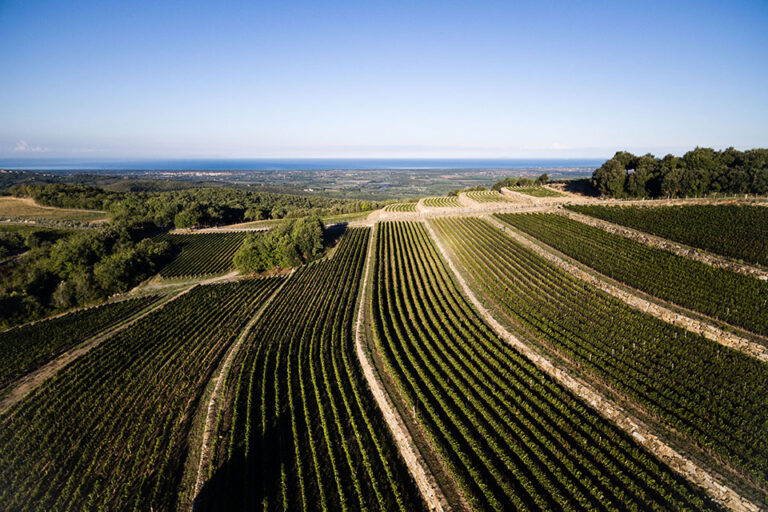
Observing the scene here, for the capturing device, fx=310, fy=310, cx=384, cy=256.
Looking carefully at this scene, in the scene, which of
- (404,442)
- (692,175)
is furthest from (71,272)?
(692,175)

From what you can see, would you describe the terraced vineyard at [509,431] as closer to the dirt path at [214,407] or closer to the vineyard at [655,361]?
the vineyard at [655,361]

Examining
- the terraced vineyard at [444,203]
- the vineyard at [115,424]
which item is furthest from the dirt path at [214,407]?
the terraced vineyard at [444,203]

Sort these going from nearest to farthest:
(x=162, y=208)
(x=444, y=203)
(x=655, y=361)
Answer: (x=655, y=361)
(x=444, y=203)
(x=162, y=208)

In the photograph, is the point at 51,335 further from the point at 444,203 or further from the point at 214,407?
the point at 444,203

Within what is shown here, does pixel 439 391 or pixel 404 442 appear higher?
pixel 439 391

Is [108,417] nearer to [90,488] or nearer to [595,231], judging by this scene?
[90,488]
